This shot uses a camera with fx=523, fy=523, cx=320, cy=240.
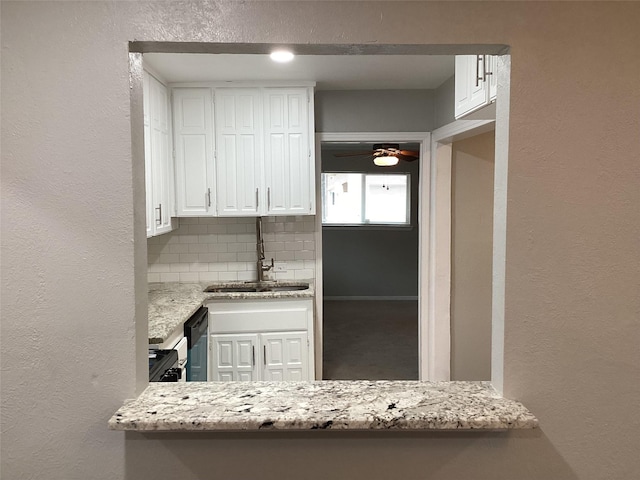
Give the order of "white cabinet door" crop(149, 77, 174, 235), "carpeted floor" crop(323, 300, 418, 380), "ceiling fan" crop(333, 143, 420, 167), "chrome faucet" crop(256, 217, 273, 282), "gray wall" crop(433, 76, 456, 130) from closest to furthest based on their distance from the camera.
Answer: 1. "white cabinet door" crop(149, 77, 174, 235)
2. "gray wall" crop(433, 76, 456, 130)
3. "chrome faucet" crop(256, 217, 273, 282)
4. "ceiling fan" crop(333, 143, 420, 167)
5. "carpeted floor" crop(323, 300, 418, 380)

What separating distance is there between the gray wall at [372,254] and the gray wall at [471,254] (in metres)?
3.83

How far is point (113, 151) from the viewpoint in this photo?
4.34ft

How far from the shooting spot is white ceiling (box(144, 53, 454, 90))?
3.14m

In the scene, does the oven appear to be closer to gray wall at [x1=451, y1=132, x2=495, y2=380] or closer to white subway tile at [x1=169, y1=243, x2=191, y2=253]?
white subway tile at [x1=169, y1=243, x2=191, y2=253]

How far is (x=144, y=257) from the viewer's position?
142cm

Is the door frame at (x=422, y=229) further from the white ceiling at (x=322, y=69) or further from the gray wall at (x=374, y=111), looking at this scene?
the white ceiling at (x=322, y=69)

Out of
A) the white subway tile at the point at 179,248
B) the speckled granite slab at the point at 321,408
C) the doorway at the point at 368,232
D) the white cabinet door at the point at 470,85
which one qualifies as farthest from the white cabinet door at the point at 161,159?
the doorway at the point at 368,232

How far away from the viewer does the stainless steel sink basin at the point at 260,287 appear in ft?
13.4

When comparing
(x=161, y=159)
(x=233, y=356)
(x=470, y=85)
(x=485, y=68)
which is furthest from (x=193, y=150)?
(x=485, y=68)

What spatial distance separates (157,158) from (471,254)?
2.44 meters

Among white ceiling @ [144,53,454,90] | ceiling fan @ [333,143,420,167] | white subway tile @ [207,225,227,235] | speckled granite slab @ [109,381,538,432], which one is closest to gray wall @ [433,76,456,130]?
white ceiling @ [144,53,454,90]

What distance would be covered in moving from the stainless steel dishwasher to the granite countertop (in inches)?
2.9

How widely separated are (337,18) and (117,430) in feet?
3.91

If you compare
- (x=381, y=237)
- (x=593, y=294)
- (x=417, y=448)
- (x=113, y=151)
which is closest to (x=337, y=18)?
(x=113, y=151)
